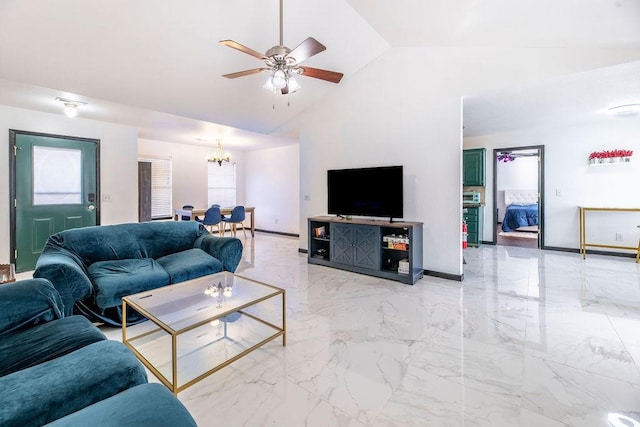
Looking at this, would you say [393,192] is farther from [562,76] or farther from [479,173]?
[479,173]

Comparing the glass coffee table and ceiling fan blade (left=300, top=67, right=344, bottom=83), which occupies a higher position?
ceiling fan blade (left=300, top=67, right=344, bottom=83)

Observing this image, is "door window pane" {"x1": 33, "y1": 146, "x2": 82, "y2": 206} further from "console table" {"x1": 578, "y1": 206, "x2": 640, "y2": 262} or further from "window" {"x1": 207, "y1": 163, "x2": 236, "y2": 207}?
"console table" {"x1": 578, "y1": 206, "x2": 640, "y2": 262}

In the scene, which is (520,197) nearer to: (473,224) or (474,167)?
(474,167)

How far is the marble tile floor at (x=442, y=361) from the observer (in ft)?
4.95

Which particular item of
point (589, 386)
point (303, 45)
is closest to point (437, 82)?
point (303, 45)

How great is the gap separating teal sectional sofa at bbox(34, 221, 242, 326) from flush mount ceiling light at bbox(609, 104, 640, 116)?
18.0 feet

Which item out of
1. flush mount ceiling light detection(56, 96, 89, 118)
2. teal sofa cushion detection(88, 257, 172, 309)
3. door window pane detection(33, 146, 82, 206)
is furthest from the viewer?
door window pane detection(33, 146, 82, 206)

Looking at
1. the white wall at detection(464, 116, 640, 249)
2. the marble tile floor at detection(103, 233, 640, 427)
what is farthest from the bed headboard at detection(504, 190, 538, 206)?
the marble tile floor at detection(103, 233, 640, 427)

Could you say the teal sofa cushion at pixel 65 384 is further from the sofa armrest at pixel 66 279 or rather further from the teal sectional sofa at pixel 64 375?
the sofa armrest at pixel 66 279

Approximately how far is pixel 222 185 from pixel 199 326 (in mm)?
6876

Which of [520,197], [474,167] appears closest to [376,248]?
[474,167]

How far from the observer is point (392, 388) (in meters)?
1.69

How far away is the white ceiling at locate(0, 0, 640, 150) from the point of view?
8.09ft

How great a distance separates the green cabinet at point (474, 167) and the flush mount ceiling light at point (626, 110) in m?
1.98
